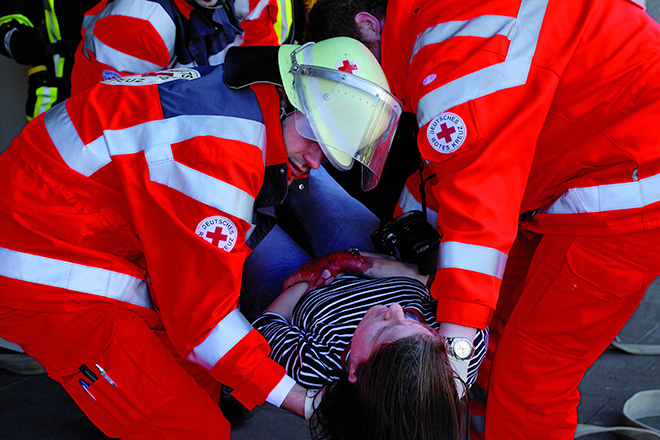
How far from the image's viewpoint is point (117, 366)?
1.56 metres

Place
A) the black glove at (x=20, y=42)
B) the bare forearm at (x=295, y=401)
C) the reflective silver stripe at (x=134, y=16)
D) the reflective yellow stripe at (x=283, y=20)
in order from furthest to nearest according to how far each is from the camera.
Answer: the reflective yellow stripe at (x=283, y=20)
the black glove at (x=20, y=42)
the reflective silver stripe at (x=134, y=16)
the bare forearm at (x=295, y=401)

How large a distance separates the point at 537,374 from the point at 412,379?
26.5 inches

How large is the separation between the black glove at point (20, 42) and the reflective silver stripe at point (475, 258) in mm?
2567

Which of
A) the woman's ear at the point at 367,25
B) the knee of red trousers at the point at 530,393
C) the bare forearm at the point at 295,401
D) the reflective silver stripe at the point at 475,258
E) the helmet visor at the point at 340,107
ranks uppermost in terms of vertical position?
the woman's ear at the point at 367,25

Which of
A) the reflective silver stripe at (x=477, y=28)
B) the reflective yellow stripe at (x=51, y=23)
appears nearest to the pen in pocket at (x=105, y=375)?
the reflective silver stripe at (x=477, y=28)

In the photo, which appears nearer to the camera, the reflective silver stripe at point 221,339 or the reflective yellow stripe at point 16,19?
the reflective silver stripe at point 221,339

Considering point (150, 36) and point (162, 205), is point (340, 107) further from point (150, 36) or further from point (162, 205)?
point (150, 36)

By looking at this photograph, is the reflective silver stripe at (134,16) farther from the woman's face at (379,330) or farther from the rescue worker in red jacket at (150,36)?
the woman's face at (379,330)

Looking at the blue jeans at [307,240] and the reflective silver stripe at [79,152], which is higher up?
the reflective silver stripe at [79,152]

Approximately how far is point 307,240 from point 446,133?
3.82 feet

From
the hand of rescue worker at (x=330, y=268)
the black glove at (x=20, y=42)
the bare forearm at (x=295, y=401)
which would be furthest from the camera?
the black glove at (x=20, y=42)

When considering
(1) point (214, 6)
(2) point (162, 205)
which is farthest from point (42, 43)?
(2) point (162, 205)

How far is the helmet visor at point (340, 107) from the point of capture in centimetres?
145

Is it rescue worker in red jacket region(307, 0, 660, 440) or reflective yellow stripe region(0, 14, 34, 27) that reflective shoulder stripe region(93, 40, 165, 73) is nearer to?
reflective yellow stripe region(0, 14, 34, 27)
